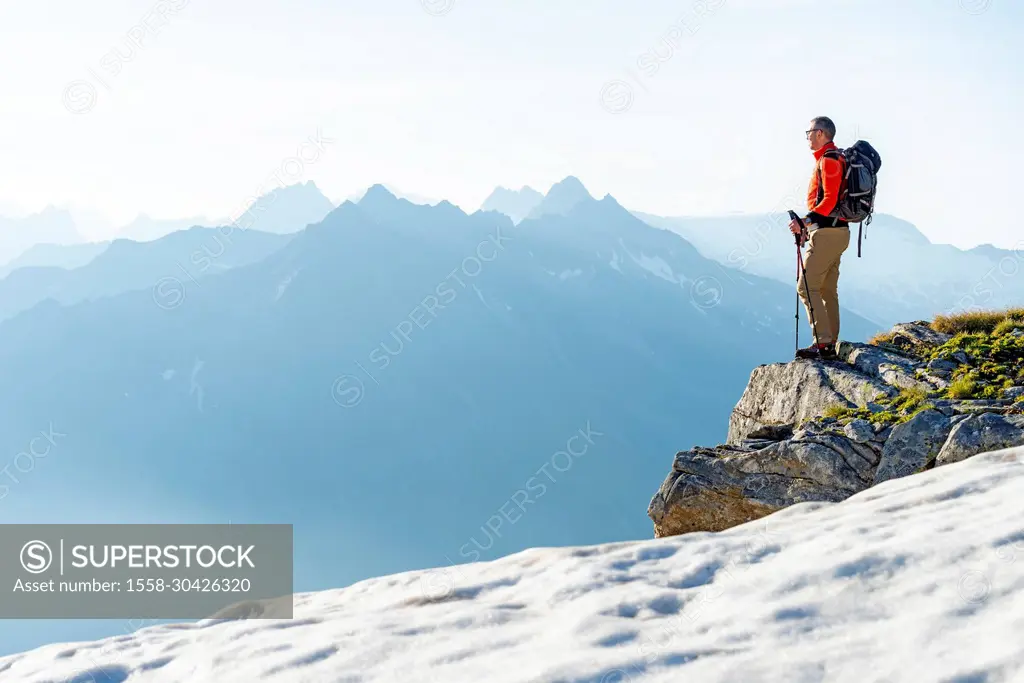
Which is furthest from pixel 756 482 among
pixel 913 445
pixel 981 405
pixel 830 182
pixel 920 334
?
pixel 920 334

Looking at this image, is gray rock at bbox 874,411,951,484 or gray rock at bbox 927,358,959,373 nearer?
gray rock at bbox 874,411,951,484

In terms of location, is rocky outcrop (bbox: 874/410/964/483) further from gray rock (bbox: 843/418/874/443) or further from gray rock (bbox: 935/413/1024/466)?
gray rock (bbox: 843/418/874/443)

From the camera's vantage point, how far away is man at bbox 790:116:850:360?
1171 centimetres

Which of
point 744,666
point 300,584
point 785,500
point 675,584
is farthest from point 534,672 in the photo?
point 300,584

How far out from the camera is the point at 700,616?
242 inches

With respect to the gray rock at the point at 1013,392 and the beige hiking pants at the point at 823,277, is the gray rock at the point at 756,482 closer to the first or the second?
the gray rock at the point at 1013,392

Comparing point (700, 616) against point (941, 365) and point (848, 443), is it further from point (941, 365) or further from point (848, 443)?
point (941, 365)

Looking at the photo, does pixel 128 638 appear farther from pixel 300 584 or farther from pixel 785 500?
pixel 300 584

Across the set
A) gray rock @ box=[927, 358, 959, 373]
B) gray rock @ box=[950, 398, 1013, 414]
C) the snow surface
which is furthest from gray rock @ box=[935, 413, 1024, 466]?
gray rock @ box=[927, 358, 959, 373]

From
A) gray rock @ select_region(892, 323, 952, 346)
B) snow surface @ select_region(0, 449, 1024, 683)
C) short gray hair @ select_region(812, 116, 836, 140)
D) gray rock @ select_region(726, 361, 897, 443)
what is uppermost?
short gray hair @ select_region(812, 116, 836, 140)

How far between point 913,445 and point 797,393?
3.47 meters

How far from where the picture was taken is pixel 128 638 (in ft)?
25.4

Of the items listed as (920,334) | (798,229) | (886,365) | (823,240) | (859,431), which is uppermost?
(798,229)

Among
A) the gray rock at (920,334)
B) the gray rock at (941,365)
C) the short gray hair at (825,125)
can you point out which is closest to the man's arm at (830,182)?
the short gray hair at (825,125)
